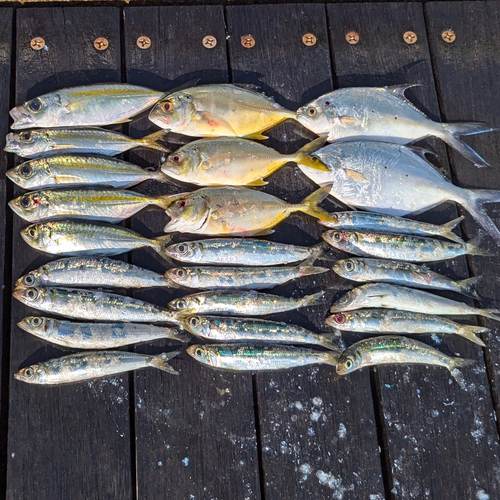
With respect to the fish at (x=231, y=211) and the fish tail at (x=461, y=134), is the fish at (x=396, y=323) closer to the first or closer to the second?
the fish at (x=231, y=211)

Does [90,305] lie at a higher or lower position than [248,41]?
lower

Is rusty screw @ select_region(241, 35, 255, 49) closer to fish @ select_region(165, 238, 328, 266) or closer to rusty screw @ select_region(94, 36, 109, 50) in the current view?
rusty screw @ select_region(94, 36, 109, 50)

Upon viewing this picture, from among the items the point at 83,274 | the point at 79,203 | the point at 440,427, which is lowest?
the point at 440,427

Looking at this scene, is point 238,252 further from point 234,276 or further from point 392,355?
point 392,355

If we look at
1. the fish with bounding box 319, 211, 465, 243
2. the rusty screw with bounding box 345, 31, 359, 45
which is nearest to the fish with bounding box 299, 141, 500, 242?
the fish with bounding box 319, 211, 465, 243

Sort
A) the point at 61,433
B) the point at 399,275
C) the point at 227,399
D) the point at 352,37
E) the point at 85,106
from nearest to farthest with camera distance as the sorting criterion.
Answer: the point at 61,433
the point at 227,399
the point at 399,275
the point at 85,106
the point at 352,37

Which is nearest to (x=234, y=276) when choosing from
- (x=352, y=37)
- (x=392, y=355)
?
(x=392, y=355)

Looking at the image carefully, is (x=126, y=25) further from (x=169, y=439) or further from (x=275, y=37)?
(x=169, y=439)
